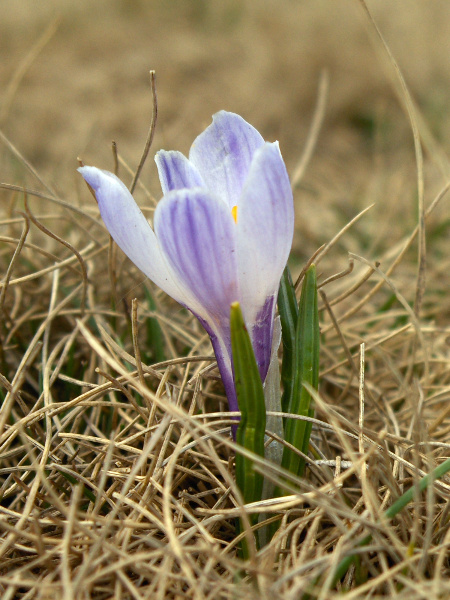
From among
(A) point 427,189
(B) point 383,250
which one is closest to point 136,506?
(B) point 383,250

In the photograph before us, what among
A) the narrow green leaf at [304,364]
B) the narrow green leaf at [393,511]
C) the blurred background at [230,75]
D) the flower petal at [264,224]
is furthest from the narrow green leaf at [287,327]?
the blurred background at [230,75]

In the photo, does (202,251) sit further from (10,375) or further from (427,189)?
(427,189)

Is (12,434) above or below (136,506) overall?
above

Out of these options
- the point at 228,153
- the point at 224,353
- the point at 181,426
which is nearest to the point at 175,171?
the point at 228,153

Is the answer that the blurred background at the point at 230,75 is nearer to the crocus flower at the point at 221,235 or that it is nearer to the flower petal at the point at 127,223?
the crocus flower at the point at 221,235

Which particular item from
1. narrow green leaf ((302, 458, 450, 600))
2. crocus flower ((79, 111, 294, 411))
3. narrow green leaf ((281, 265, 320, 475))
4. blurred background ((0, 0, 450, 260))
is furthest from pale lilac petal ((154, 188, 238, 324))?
blurred background ((0, 0, 450, 260))

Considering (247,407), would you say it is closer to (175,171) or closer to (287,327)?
(287,327)
